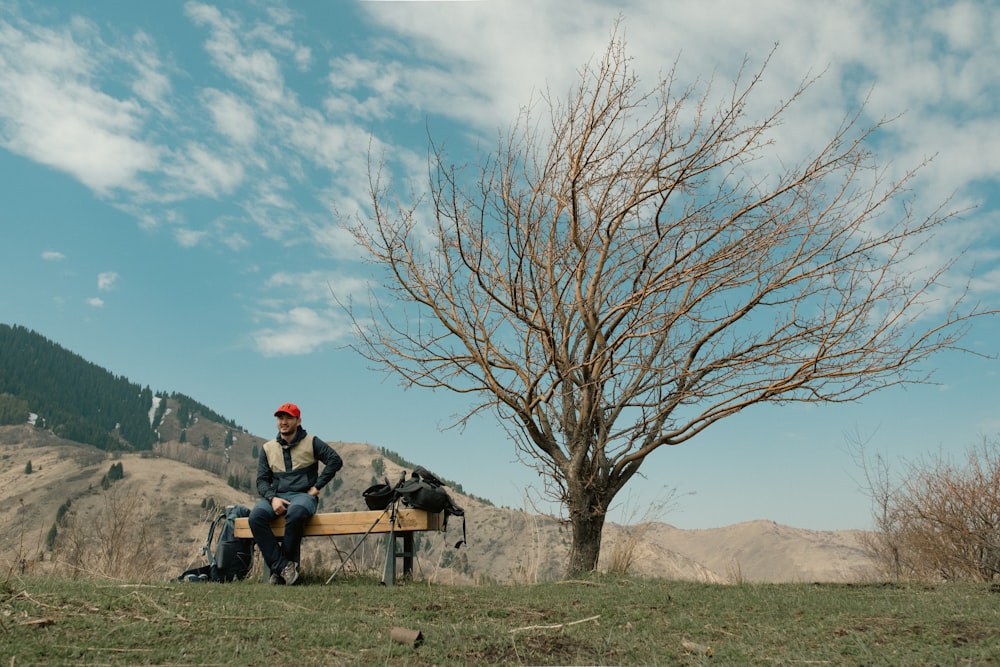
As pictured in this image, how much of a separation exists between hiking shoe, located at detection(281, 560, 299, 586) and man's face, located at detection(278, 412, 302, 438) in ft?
4.89

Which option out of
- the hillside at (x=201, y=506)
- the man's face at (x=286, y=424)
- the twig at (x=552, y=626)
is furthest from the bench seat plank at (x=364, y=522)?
the hillside at (x=201, y=506)

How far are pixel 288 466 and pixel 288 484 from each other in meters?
0.21

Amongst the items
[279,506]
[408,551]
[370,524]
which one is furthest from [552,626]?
[279,506]

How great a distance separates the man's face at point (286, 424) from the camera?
8680mm

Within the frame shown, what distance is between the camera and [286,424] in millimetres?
8695

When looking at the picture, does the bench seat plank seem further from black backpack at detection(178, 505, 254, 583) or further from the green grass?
the green grass

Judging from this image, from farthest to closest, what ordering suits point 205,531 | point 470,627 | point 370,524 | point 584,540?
point 205,531 < point 584,540 < point 370,524 < point 470,627

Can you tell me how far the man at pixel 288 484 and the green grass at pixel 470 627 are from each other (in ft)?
3.75

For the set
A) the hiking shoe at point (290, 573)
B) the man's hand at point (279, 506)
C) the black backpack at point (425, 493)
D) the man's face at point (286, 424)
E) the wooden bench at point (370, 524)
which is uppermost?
the man's face at point (286, 424)

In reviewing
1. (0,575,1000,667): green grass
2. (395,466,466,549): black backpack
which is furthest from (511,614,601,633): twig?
(395,466,466,549): black backpack

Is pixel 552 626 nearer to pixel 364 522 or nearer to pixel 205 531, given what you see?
pixel 364 522

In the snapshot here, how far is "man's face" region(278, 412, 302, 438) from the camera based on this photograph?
8.68m

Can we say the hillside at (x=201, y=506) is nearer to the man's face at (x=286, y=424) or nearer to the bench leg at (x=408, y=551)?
the bench leg at (x=408, y=551)

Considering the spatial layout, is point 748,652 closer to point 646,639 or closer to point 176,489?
point 646,639
